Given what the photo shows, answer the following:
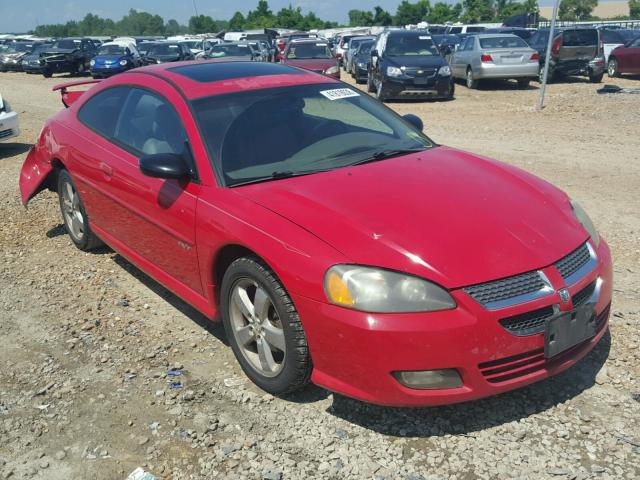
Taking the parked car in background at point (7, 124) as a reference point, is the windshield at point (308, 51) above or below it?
above

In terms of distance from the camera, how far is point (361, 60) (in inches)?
840

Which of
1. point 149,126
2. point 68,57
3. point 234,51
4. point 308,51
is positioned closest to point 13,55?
point 68,57

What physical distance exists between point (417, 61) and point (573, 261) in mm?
13516

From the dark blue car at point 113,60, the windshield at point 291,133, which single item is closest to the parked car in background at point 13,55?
the dark blue car at point 113,60

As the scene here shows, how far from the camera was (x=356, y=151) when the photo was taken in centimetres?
388

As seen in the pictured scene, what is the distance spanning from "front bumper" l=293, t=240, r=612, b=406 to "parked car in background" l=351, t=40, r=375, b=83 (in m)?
18.8

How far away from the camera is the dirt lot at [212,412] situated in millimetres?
2822

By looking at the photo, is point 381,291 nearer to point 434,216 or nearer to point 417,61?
point 434,216

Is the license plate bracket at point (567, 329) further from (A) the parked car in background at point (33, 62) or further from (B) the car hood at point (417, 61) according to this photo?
(A) the parked car in background at point (33, 62)

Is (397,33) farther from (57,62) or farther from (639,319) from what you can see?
(57,62)

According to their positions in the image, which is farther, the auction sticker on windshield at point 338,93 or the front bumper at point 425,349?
the auction sticker on windshield at point 338,93

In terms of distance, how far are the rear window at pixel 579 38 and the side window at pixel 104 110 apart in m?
16.9

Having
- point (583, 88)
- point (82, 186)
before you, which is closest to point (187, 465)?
point (82, 186)

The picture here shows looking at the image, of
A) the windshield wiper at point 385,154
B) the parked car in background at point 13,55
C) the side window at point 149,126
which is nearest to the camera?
the windshield wiper at point 385,154
